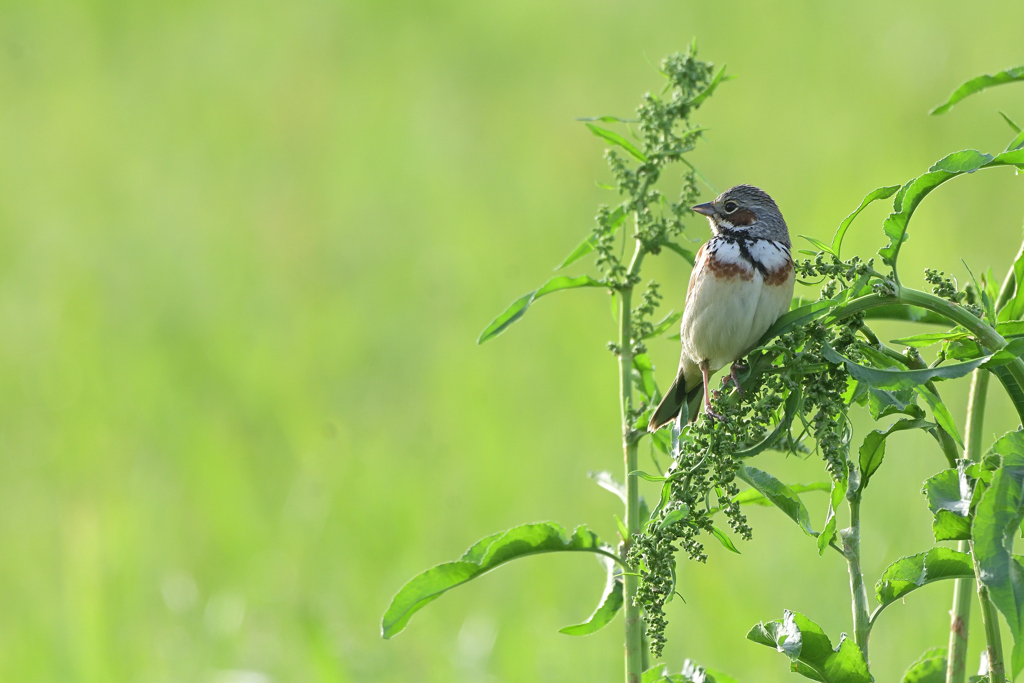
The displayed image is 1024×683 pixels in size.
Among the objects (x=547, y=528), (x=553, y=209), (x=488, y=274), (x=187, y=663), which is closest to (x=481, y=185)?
(x=553, y=209)

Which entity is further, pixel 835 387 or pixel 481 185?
pixel 481 185

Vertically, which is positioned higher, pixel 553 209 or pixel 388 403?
pixel 553 209

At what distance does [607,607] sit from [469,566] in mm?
316

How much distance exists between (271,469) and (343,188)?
361 cm

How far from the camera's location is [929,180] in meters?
1.61

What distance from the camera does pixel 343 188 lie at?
946 cm

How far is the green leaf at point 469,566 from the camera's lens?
1841 mm

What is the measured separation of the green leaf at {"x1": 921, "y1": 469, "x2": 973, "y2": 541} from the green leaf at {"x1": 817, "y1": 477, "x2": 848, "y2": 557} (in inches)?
5.1

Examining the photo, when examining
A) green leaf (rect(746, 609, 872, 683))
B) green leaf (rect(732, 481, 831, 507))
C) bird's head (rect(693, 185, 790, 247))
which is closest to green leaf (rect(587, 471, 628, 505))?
green leaf (rect(732, 481, 831, 507))

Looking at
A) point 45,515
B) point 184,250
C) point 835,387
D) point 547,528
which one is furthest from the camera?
point 184,250

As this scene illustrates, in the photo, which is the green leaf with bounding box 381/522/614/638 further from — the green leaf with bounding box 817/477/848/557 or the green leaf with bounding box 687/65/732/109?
the green leaf with bounding box 687/65/732/109

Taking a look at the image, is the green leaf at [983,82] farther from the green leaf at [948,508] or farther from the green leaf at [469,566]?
the green leaf at [469,566]

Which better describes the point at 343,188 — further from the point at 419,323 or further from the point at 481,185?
the point at 419,323

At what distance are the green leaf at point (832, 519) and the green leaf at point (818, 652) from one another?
0.12 m
